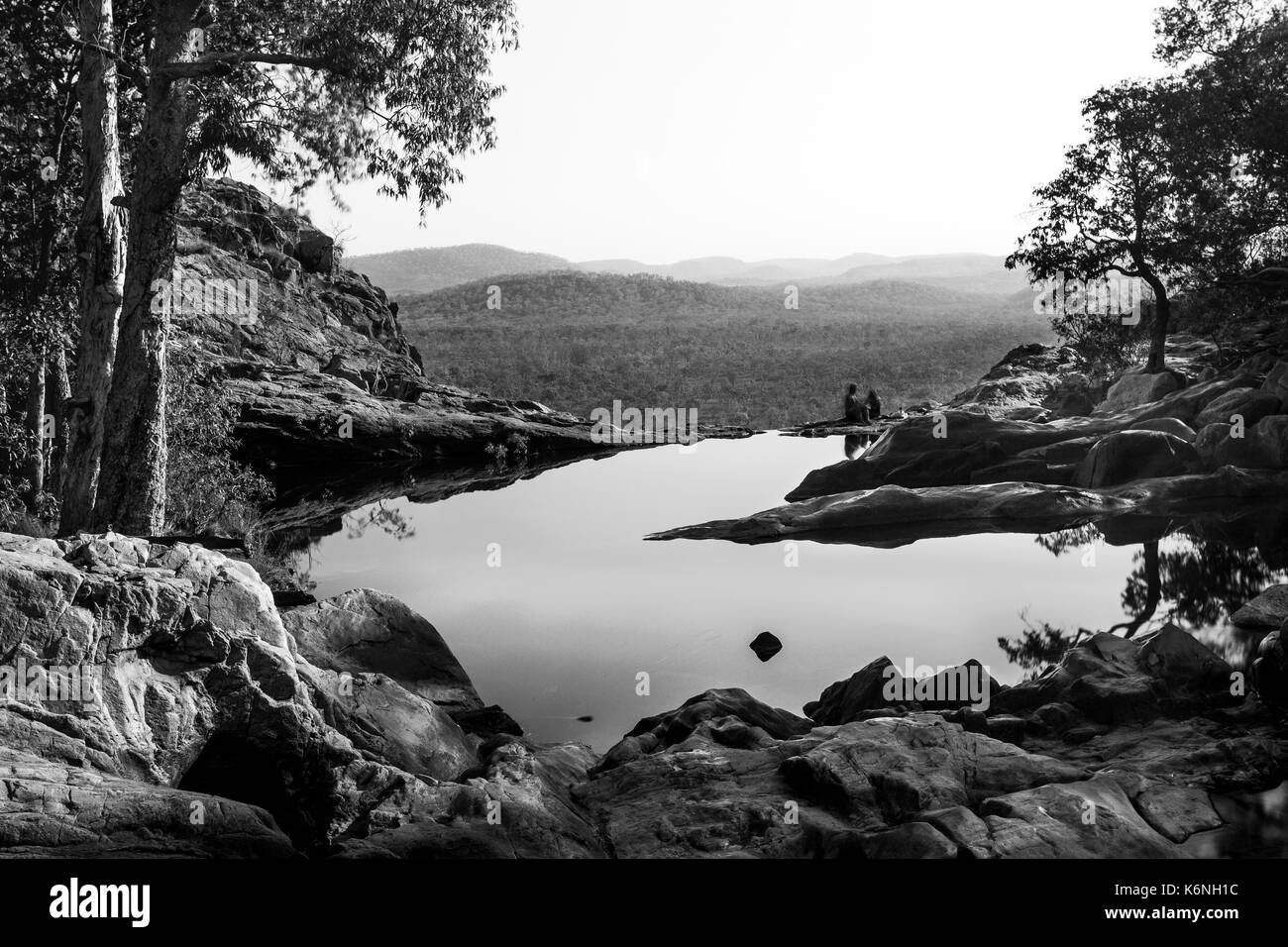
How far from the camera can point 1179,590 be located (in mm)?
18109

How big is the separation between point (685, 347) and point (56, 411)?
204ft

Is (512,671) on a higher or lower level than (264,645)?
lower

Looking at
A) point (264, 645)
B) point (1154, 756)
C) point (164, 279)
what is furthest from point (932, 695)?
point (164, 279)

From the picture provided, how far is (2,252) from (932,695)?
677 inches

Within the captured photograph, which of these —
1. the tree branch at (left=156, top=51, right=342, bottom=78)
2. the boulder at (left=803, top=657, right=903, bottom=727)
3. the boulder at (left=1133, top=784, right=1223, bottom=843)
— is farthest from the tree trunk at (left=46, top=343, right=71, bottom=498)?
the boulder at (left=1133, top=784, right=1223, bottom=843)

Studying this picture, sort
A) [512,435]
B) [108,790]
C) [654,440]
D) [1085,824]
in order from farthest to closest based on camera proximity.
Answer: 1. [654,440]
2. [512,435]
3. [1085,824]
4. [108,790]

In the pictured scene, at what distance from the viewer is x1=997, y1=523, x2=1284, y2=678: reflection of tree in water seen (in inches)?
594

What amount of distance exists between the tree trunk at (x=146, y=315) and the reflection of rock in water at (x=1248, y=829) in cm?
1298

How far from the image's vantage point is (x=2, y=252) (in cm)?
1817

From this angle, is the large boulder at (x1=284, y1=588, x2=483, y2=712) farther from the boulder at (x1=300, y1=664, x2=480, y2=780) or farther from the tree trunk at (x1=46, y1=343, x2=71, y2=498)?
the tree trunk at (x1=46, y1=343, x2=71, y2=498)

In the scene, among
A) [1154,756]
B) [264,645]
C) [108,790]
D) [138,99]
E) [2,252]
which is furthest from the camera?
[138,99]

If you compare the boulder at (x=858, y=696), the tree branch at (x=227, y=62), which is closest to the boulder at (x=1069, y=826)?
the boulder at (x=858, y=696)

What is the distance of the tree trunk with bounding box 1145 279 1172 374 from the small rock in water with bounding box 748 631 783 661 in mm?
25340
